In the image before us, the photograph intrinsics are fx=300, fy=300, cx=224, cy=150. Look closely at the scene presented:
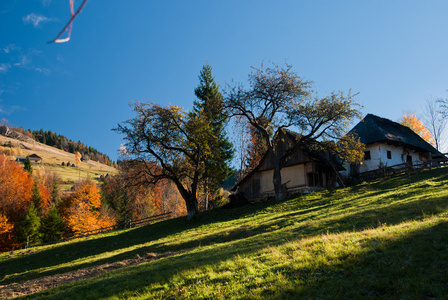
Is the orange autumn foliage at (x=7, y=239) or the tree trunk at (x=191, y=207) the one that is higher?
the tree trunk at (x=191, y=207)

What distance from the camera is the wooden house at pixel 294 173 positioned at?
108ft

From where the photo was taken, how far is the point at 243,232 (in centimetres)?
1808

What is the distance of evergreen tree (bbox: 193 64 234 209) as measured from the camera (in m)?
31.9

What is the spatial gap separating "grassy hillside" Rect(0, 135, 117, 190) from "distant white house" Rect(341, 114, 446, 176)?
109287mm

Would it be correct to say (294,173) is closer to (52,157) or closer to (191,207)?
(191,207)

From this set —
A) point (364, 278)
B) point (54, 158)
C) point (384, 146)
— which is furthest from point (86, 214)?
point (54, 158)

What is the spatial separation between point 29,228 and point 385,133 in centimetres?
5349

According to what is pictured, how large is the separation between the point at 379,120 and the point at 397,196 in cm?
2384

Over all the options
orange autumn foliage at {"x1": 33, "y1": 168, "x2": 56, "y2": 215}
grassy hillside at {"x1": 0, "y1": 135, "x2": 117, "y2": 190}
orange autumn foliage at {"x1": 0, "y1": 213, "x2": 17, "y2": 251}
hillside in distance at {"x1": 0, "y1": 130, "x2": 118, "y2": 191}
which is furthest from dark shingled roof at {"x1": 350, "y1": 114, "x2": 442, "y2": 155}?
grassy hillside at {"x1": 0, "y1": 135, "x2": 117, "y2": 190}

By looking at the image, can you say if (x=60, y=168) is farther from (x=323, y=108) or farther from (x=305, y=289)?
(x=305, y=289)

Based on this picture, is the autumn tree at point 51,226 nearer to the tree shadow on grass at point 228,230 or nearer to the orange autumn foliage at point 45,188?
the orange autumn foliage at point 45,188

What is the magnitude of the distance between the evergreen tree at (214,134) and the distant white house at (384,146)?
607 inches

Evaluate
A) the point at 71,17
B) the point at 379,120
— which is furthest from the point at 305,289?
the point at 379,120

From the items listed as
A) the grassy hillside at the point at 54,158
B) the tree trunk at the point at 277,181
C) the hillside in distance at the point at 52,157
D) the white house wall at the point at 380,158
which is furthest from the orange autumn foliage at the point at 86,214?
the hillside in distance at the point at 52,157
